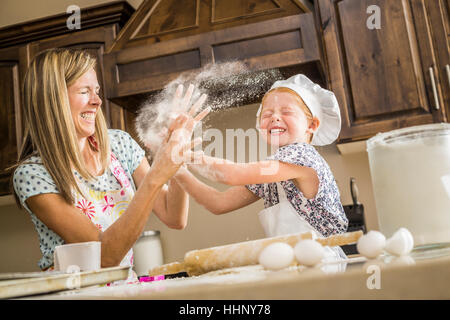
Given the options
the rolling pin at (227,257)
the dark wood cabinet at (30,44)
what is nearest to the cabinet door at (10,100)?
the dark wood cabinet at (30,44)

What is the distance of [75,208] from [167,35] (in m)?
1.19

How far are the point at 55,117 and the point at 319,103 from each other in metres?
0.83

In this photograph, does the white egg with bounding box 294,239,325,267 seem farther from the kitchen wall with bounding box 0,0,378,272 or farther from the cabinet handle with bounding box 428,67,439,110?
Result: the kitchen wall with bounding box 0,0,378,272

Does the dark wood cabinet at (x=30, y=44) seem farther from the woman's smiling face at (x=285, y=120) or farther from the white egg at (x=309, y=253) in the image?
the white egg at (x=309, y=253)

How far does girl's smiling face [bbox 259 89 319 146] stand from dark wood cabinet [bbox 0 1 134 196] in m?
1.12

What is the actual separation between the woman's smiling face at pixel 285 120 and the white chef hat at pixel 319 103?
0.11 ft

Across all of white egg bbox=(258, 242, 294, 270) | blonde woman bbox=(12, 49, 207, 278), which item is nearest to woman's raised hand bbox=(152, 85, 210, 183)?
blonde woman bbox=(12, 49, 207, 278)

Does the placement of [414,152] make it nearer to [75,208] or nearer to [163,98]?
[75,208]

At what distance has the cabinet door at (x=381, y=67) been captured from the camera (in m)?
1.91

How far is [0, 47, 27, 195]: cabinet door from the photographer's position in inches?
96.6

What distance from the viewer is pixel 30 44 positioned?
2.51m

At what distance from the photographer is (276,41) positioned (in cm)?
201
